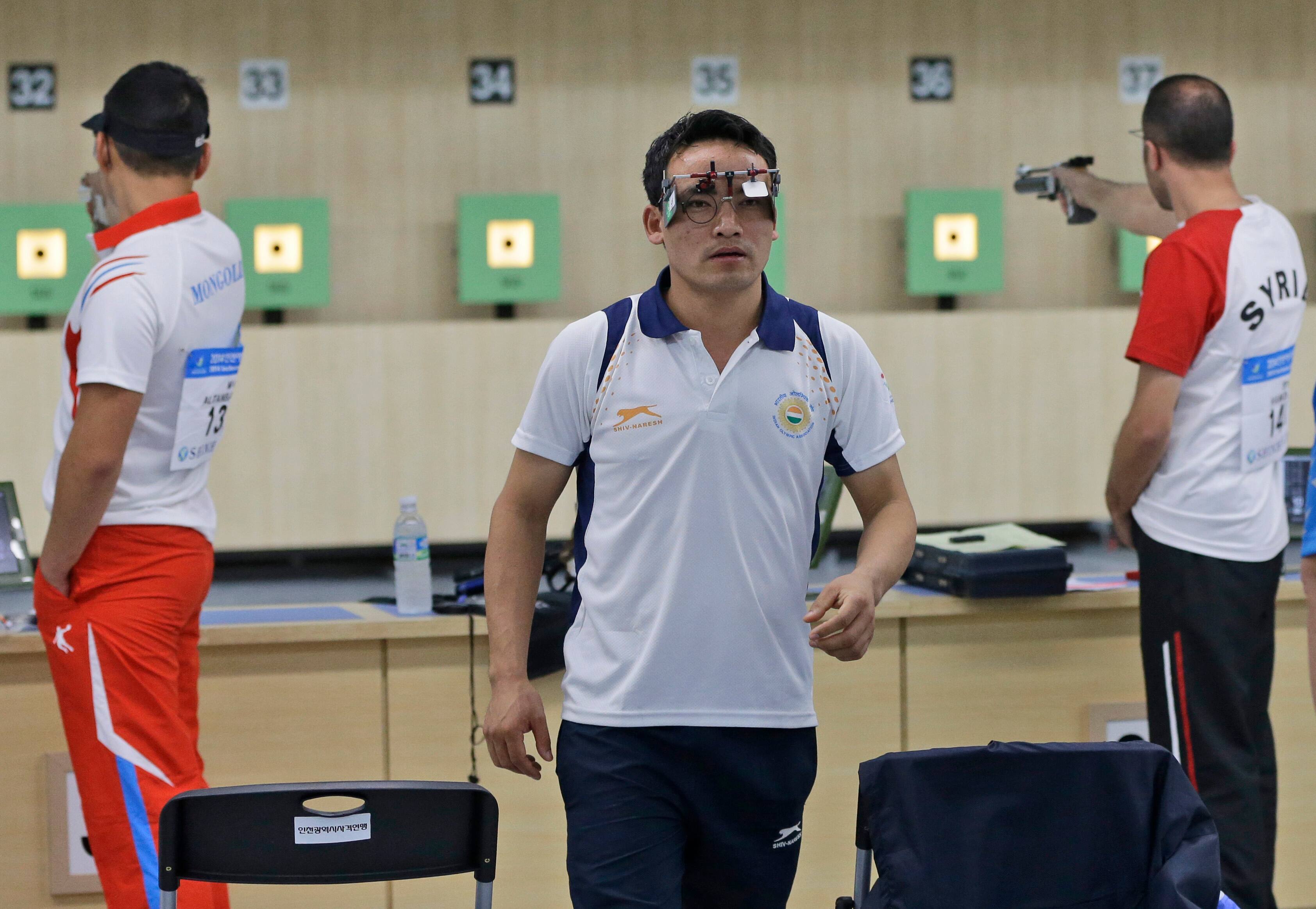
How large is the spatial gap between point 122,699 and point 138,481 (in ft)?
1.09

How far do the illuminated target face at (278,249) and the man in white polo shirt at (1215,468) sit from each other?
3.08 m

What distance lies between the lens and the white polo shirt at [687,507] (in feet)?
4.83

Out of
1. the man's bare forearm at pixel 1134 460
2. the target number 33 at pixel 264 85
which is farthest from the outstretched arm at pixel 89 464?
the target number 33 at pixel 264 85

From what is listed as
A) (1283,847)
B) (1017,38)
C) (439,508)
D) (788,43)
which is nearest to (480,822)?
(1283,847)

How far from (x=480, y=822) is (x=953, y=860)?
520 millimetres

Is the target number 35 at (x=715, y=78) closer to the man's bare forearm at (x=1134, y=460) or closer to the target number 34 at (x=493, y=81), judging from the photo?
the target number 34 at (x=493, y=81)

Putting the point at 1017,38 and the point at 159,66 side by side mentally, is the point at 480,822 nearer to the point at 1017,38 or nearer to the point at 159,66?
the point at 159,66

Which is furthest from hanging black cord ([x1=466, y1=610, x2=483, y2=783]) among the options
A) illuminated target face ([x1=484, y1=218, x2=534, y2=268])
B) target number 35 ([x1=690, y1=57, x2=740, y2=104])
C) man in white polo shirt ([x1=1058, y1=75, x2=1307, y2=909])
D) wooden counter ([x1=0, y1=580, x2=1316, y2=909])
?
target number 35 ([x1=690, y1=57, x2=740, y2=104])

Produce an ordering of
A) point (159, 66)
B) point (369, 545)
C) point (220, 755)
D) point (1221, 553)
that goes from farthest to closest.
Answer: point (369, 545) < point (220, 755) < point (1221, 553) < point (159, 66)

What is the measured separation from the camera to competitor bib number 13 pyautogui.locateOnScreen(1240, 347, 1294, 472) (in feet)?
7.41

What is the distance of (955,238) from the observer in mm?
4785

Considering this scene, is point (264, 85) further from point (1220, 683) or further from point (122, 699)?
point (1220, 683)

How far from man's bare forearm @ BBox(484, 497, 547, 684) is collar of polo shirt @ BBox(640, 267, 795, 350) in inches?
10.9

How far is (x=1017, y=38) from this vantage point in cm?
488
